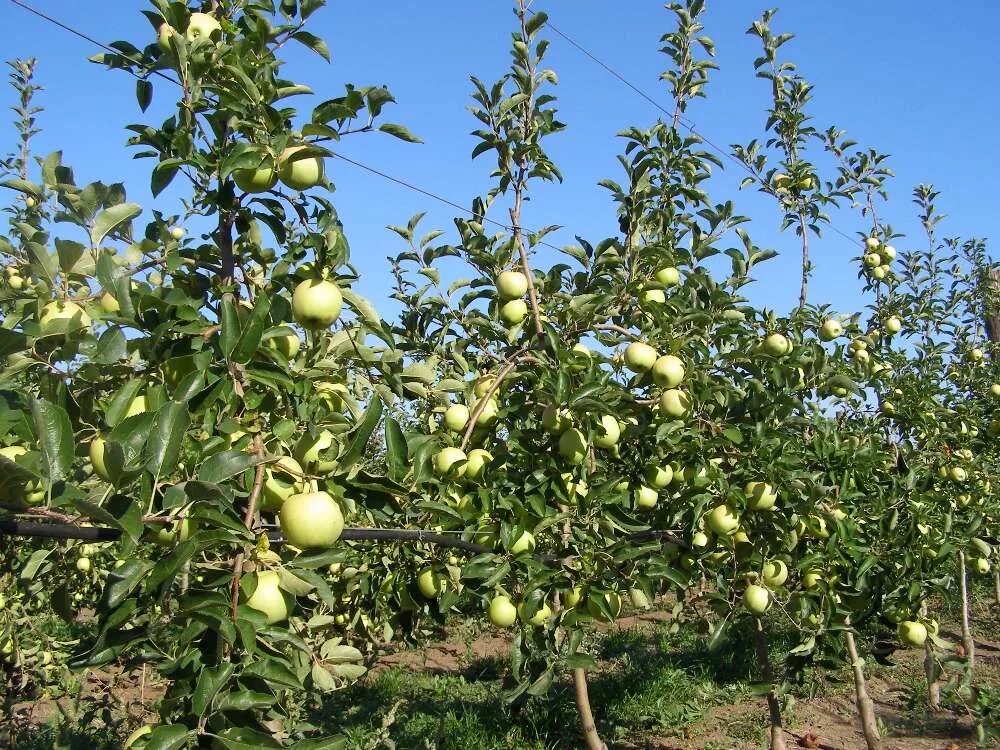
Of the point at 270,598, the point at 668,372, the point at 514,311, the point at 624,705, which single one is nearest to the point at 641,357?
the point at 668,372

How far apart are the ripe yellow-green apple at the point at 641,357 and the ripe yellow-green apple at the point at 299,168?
1.20 meters

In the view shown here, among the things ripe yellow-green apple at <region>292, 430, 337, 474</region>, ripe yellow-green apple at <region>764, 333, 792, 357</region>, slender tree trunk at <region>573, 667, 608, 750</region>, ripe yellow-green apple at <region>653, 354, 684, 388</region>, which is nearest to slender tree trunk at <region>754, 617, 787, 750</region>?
slender tree trunk at <region>573, 667, 608, 750</region>

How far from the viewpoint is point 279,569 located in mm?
1304

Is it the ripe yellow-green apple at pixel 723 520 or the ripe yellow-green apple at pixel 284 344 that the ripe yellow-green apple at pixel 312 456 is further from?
the ripe yellow-green apple at pixel 723 520

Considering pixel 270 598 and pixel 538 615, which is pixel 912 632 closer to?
pixel 538 615

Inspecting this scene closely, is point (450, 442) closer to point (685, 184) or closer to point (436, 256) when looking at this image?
point (436, 256)

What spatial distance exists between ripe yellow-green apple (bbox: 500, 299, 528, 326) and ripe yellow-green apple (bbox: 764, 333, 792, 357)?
0.85m

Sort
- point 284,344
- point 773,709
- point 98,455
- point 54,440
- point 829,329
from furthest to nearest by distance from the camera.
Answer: point 829,329, point 773,709, point 284,344, point 98,455, point 54,440

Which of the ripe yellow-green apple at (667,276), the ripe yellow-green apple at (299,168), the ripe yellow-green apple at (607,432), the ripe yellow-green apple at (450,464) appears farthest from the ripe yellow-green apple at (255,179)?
the ripe yellow-green apple at (667,276)

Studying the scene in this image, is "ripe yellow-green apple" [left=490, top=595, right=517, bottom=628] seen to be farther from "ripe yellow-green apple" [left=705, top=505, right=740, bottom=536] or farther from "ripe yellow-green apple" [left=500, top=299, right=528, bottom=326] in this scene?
"ripe yellow-green apple" [left=500, top=299, right=528, bottom=326]

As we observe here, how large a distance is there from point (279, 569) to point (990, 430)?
535 cm

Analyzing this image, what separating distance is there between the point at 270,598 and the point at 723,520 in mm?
1628

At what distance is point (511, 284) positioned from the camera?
2508mm

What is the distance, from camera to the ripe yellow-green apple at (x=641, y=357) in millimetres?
2314
